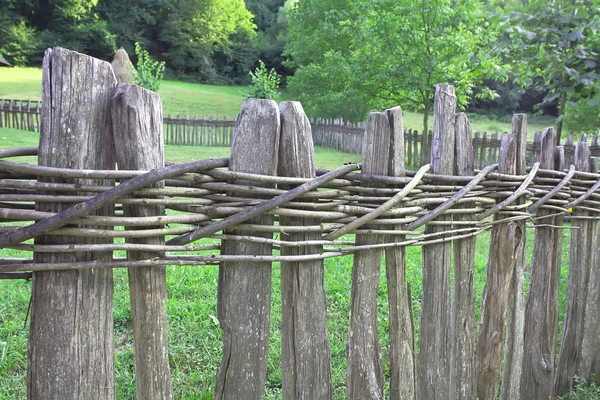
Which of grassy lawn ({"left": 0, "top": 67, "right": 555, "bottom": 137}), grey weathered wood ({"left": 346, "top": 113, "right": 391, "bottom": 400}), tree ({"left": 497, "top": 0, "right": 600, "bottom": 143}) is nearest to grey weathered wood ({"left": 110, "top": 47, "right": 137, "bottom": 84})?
grassy lawn ({"left": 0, "top": 67, "right": 555, "bottom": 137})

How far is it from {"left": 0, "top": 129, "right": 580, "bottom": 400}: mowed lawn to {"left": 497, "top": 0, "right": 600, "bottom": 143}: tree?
213 centimetres

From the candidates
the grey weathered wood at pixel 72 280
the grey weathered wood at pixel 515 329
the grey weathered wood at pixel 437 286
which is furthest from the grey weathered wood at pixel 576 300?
the grey weathered wood at pixel 72 280

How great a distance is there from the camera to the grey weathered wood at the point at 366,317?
2.06 metres

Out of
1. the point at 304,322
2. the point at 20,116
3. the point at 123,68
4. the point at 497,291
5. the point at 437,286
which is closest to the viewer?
the point at 304,322

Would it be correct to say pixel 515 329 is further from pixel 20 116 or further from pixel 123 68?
pixel 123 68

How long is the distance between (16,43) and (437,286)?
45171 mm

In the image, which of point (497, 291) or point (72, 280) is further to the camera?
point (497, 291)

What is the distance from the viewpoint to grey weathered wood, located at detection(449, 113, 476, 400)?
2.39 metres

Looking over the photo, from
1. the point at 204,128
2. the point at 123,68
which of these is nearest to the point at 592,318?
the point at 204,128

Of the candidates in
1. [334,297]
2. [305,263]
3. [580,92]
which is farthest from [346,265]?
[305,263]

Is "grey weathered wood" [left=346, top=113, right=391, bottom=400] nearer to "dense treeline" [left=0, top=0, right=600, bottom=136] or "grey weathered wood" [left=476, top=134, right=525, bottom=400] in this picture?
"grey weathered wood" [left=476, top=134, right=525, bottom=400]

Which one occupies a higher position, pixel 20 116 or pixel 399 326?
pixel 20 116

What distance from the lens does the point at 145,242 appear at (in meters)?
1.64

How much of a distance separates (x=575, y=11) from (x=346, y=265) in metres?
3.39
